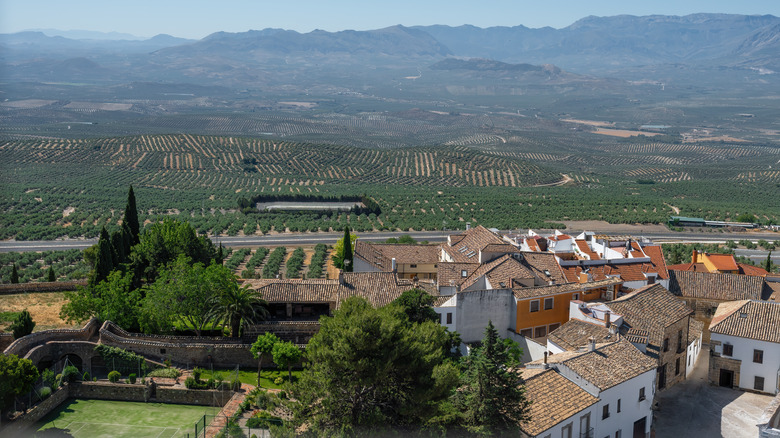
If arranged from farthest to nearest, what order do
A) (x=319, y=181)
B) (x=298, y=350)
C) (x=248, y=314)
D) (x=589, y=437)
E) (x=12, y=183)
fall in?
(x=319, y=181) < (x=12, y=183) < (x=248, y=314) < (x=298, y=350) < (x=589, y=437)

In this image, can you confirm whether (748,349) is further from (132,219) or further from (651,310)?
(132,219)

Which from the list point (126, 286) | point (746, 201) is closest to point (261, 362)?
point (126, 286)

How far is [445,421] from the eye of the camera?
28.5 meters

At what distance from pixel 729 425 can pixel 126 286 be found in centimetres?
3580

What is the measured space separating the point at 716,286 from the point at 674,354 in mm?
12269

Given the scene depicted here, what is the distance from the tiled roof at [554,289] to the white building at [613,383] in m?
7.65

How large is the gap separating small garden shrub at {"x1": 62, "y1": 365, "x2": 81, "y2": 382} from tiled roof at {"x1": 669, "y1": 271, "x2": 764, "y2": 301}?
38059 mm

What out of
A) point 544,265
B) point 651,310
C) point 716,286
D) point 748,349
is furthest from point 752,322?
point 544,265

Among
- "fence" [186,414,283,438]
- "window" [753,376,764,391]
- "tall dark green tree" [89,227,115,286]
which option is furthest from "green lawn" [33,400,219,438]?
"window" [753,376,764,391]

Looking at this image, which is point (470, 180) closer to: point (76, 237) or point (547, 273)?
point (76, 237)

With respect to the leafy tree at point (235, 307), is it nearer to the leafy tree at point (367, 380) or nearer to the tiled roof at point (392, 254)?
the leafy tree at point (367, 380)

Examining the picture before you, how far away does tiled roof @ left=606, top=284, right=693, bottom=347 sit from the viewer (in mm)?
40062

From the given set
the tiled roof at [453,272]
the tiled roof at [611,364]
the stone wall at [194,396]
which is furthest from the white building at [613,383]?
the stone wall at [194,396]

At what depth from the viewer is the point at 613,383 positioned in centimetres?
3322
